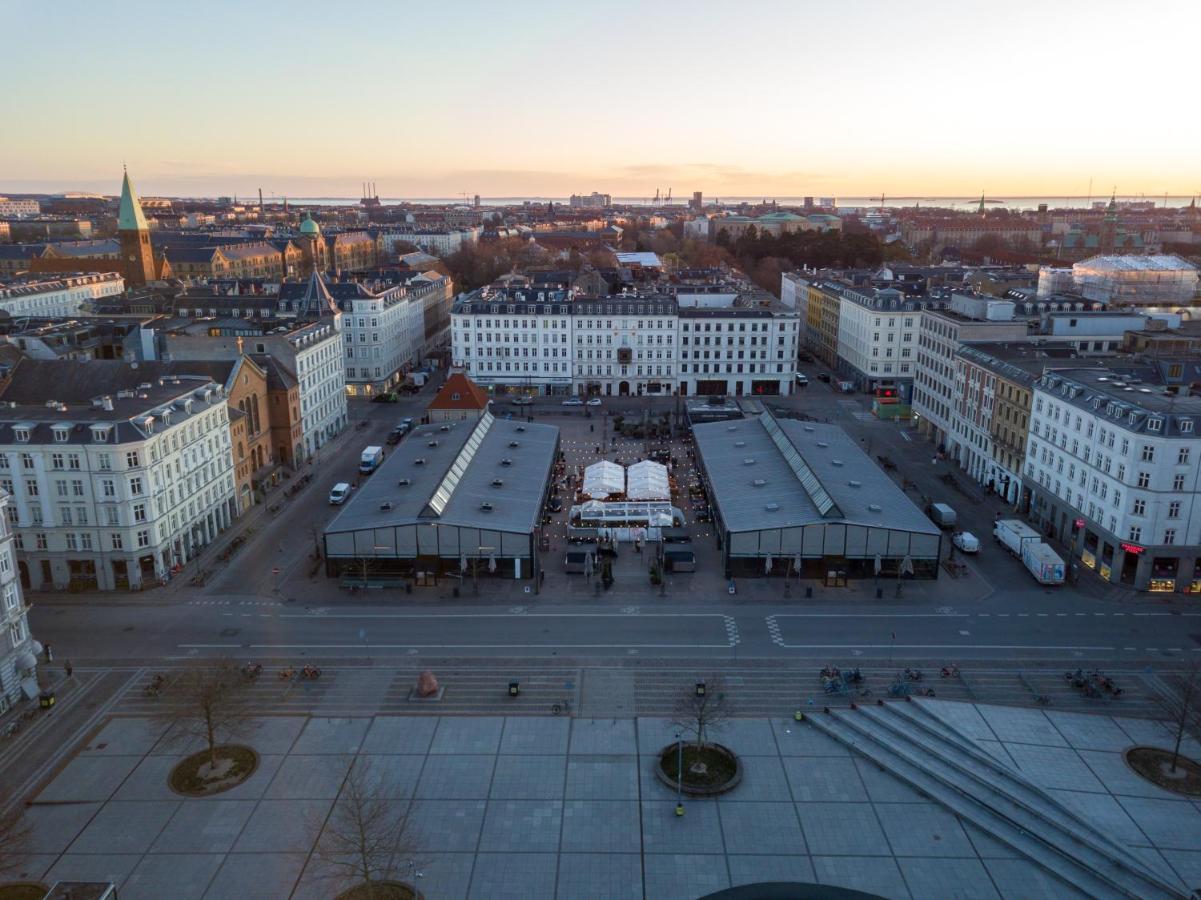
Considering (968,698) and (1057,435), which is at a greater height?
(1057,435)

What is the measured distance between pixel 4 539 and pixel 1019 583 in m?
61.2

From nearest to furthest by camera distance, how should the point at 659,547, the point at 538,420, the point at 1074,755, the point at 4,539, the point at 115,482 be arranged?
the point at 1074,755 → the point at 4,539 → the point at 115,482 → the point at 659,547 → the point at 538,420

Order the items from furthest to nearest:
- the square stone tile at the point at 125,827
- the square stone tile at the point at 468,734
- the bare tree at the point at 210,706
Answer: the square stone tile at the point at 468,734 → the bare tree at the point at 210,706 → the square stone tile at the point at 125,827

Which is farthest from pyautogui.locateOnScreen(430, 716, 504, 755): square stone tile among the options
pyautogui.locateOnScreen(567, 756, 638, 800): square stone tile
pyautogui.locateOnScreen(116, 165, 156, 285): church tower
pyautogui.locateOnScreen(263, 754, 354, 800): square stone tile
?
pyautogui.locateOnScreen(116, 165, 156, 285): church tower

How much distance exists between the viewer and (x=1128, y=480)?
58.2m

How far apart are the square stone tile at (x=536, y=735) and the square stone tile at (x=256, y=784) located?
10469 mm

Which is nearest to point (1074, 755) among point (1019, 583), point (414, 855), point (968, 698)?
point (968, 698)

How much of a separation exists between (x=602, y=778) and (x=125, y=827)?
2007 centimetres

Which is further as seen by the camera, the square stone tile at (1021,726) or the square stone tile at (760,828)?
the square stone tile at (1021,726)

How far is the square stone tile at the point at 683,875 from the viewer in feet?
108

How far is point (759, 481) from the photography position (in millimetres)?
69125

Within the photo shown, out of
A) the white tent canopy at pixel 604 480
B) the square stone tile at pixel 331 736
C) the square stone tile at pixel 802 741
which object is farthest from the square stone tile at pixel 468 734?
the white tent canopy at pixel 604 480

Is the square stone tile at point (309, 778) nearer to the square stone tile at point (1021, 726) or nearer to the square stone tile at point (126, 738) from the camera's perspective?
the square stone tile at point (126, 738)

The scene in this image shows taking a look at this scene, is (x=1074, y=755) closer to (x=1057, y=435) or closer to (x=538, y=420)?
(x=1057, y=435)
